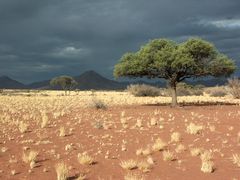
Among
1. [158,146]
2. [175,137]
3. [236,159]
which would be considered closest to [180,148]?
[158,146]

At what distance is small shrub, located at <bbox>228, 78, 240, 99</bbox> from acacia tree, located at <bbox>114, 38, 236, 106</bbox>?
75.9ft

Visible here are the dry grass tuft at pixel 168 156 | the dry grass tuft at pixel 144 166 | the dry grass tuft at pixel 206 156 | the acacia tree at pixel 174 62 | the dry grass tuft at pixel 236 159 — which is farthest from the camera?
the acacia tree at pixel 174 62

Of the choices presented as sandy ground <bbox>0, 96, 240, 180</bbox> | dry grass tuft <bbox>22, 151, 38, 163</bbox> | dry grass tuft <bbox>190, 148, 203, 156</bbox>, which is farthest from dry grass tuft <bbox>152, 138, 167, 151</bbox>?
dry grass tuft <bbox>22, 151, 38, 163</bbox>

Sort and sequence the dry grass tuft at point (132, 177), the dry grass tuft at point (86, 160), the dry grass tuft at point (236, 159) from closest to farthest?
the dry grass tuft at point (132, 177), the dry grass tuft at point (236, 159), the dry grass tuft at point (86, 160)

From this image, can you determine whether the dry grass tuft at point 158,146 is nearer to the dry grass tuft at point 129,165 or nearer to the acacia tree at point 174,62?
the dry grass tuft at point 129,165

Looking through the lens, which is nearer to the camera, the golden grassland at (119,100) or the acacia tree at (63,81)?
the golden grassland at (119,100)

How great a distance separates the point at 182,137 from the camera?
2291cm

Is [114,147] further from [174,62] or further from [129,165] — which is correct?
[174,62]

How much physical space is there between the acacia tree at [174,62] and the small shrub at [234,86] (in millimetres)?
23134

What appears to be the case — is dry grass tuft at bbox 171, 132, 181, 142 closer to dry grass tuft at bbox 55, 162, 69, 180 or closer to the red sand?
the red sand

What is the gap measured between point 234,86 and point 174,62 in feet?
100

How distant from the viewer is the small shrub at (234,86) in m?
67.8

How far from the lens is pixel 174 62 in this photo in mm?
40906

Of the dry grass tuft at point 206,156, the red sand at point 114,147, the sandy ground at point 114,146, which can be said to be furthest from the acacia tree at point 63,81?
the dry grass tuft at point 206,156
